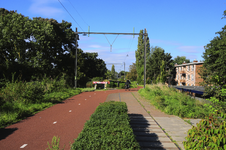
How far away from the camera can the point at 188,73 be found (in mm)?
Result: 58250

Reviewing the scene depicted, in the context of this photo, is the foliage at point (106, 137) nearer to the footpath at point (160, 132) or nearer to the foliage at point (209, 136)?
the foliage at point (209, 136)

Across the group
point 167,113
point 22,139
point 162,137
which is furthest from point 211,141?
point 167,113

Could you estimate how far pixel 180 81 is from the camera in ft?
206

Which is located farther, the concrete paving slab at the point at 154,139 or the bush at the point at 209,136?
the concrete paving slab at the point at 154,139

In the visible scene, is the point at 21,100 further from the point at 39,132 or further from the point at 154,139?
the point at 154,139

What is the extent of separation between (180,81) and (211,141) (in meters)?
64.2

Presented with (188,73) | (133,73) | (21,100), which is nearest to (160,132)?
(21,100)

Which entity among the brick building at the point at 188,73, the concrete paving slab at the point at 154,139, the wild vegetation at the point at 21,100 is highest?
the brick building at the point at 188,73

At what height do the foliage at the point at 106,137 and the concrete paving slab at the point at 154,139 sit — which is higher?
the foliage at the point at 106,137

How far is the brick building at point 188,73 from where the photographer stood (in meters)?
52.7

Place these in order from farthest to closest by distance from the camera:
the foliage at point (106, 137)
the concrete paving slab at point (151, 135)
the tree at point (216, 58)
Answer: the tree at point (216, 58)
the concrete paving slab at point (151, 135)
the foliage at point (106, 137)

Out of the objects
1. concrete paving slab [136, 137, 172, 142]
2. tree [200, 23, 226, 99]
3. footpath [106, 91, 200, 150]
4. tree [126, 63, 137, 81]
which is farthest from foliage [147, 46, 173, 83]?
concrete paving slab [136, 137, 172, 142]

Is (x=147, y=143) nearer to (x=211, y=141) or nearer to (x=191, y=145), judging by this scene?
(x=191, y=145)

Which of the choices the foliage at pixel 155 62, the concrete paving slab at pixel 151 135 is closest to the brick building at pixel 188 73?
the foliage at pixel 155 62
